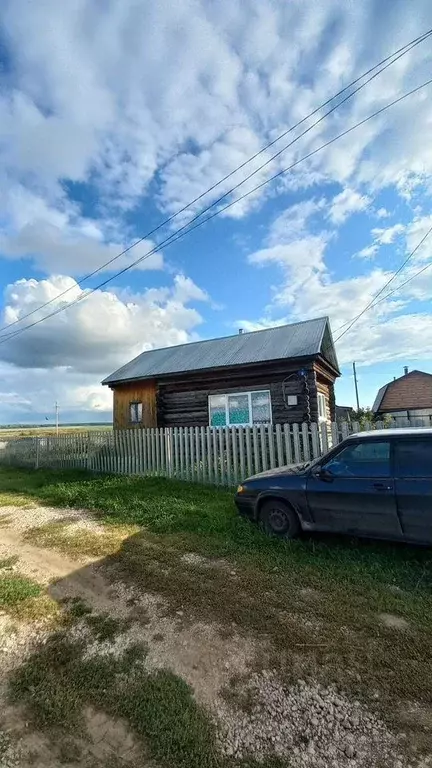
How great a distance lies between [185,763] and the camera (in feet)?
6.53

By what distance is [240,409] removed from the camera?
1406 cm

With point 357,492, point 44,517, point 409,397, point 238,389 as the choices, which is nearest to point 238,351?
point 238,389

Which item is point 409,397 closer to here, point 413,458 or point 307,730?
point 413,458

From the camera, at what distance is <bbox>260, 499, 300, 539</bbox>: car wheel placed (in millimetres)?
5082

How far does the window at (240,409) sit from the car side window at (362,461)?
27.5 ft

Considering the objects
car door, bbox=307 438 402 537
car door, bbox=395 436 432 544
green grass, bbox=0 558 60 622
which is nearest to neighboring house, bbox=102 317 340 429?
car door, bbox=307 438 402 537

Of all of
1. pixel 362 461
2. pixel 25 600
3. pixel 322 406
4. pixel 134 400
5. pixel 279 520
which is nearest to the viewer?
pixel 25 600

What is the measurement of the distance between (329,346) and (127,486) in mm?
10620

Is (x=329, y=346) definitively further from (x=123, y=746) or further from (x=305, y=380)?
(x=123, y=746)

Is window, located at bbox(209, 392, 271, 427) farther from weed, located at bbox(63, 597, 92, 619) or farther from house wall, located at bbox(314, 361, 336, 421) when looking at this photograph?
weed, located at bbox(63, 597, 92, 619)

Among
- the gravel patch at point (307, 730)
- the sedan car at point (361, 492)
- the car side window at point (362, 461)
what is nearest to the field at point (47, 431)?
the sedan car at point (361, 492)

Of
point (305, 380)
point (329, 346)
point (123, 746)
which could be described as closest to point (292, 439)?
Answer: point (305, 380)

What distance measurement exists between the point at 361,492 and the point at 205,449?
5.68 meters

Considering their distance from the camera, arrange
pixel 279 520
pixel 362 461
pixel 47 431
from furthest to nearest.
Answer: pixel 47 431 < pixel 279 520 < pixel 362 461
